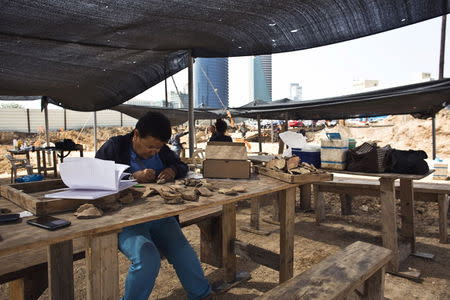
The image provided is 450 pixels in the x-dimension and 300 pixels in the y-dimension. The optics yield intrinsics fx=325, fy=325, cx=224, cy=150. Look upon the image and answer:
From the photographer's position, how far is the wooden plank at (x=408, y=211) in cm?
330

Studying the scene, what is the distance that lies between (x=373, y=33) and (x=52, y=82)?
16.3ft

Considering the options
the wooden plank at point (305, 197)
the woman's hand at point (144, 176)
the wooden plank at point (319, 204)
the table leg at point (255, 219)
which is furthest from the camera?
the wooden plank at point (305, 197)

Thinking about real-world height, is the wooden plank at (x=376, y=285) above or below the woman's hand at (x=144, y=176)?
below

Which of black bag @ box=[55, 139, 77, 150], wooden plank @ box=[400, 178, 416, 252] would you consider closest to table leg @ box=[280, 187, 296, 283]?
wooden plank @ box=[400, 178, 416, 252]

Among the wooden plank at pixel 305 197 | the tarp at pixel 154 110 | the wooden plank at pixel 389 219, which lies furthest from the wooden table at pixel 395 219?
the tarp at pixel 154 110

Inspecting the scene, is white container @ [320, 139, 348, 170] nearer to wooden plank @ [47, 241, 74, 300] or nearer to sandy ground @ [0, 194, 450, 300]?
sandy ground @ [0, 194, 450, 300]

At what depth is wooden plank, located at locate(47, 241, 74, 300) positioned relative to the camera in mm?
1703

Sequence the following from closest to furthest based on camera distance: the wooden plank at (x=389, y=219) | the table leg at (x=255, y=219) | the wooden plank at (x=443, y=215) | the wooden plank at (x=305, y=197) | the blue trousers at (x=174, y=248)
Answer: the blue trousers at (x=174, y=248)
the wooden plank at (x=389, y=219)
the wooden plank at (x=443, y=215)
the table leg at (x=255, y=219)
the wooden plank at (x=305, y=197)

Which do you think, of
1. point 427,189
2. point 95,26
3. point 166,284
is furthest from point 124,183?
point 427,189

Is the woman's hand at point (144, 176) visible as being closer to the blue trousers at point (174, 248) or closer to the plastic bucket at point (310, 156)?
the blue trousers at point (174, 248)

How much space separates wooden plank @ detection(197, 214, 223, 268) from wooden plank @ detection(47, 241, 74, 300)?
59.2 inches

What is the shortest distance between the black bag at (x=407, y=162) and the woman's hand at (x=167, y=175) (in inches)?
80.0

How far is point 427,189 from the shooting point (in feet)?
12.0

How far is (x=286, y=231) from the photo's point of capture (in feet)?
8.04
